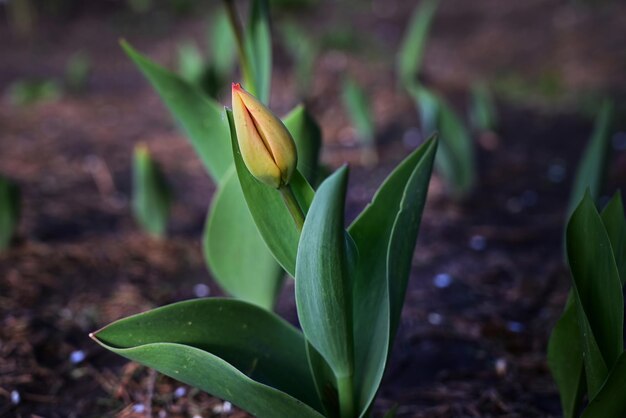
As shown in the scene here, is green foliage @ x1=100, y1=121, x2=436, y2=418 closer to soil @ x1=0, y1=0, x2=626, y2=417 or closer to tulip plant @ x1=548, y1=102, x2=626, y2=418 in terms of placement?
tulip plant @ x1=548, y1=102, x2=626, y2=418

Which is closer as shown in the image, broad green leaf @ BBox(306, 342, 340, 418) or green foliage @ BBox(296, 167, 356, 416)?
green foliage @ BBox(296, 167, 356, 416)

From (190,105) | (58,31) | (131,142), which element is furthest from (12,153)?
(58,31)

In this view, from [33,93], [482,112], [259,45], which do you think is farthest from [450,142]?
[33,93]

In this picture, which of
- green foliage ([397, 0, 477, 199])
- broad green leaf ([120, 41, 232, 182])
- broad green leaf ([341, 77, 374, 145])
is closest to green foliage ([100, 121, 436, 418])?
broad green leaf ([120, 41, 232, 182])

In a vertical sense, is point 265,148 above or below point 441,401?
above

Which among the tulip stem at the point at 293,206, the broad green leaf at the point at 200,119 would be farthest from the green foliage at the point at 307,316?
the broad green leaf at the point at 200,119

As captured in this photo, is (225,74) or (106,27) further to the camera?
(106,27)

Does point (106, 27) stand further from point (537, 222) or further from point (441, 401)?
point (441, 401)
